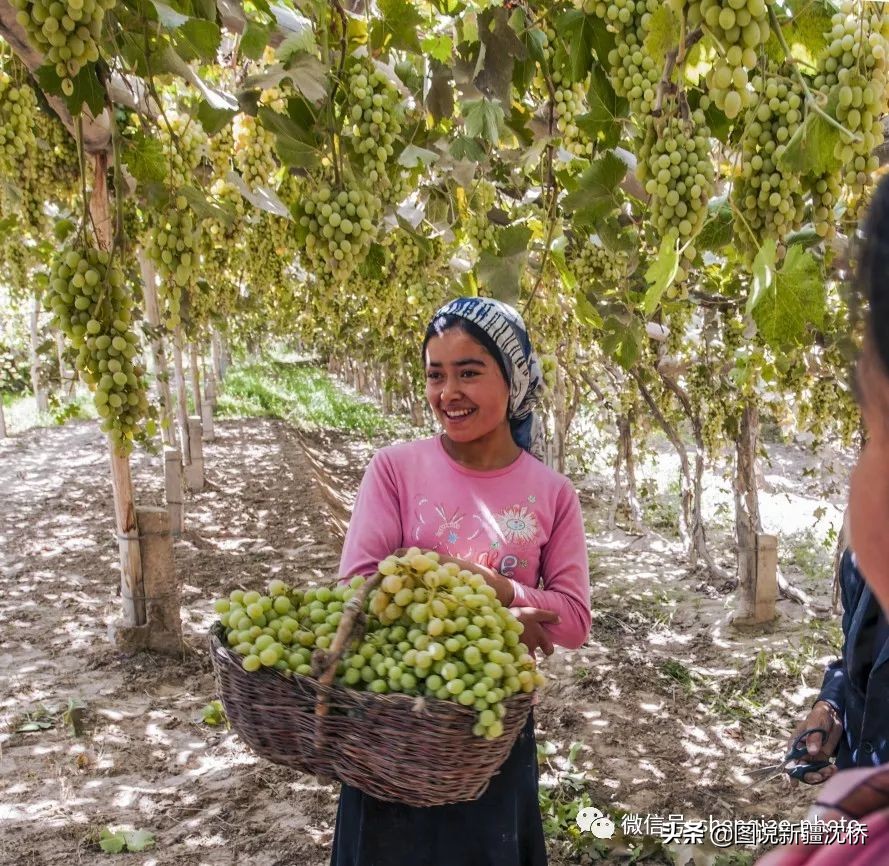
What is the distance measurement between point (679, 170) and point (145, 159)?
1.27 meters

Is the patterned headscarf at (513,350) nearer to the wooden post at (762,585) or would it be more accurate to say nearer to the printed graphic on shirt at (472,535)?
the printed graphic on shirt at (472,535)

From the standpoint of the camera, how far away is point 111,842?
2.64 meters

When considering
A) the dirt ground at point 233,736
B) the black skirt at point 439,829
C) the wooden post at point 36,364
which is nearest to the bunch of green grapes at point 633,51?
the black skirt at point 439,829

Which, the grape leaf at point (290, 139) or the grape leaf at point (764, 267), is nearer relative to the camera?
the grape leaf at point (764, 267)

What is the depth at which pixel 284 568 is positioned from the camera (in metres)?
6.10

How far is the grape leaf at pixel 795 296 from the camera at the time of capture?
125cm

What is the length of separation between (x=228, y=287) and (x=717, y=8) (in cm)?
548

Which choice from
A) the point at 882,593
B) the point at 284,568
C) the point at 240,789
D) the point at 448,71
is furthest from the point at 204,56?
the point at 284,568

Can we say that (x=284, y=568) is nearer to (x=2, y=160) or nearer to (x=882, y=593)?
(x=2, y=160)

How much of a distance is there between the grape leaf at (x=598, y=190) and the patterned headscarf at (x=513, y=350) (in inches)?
10.9

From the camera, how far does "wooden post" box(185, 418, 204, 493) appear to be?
851cm

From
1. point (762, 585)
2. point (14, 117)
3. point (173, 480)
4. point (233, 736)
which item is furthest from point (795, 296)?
point (173, 480)

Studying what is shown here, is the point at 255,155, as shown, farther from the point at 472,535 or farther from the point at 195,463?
the point at 195,463

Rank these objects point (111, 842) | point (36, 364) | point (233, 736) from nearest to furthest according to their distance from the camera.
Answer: point (111, 842) < point (233, 736) < point (36, 364)
